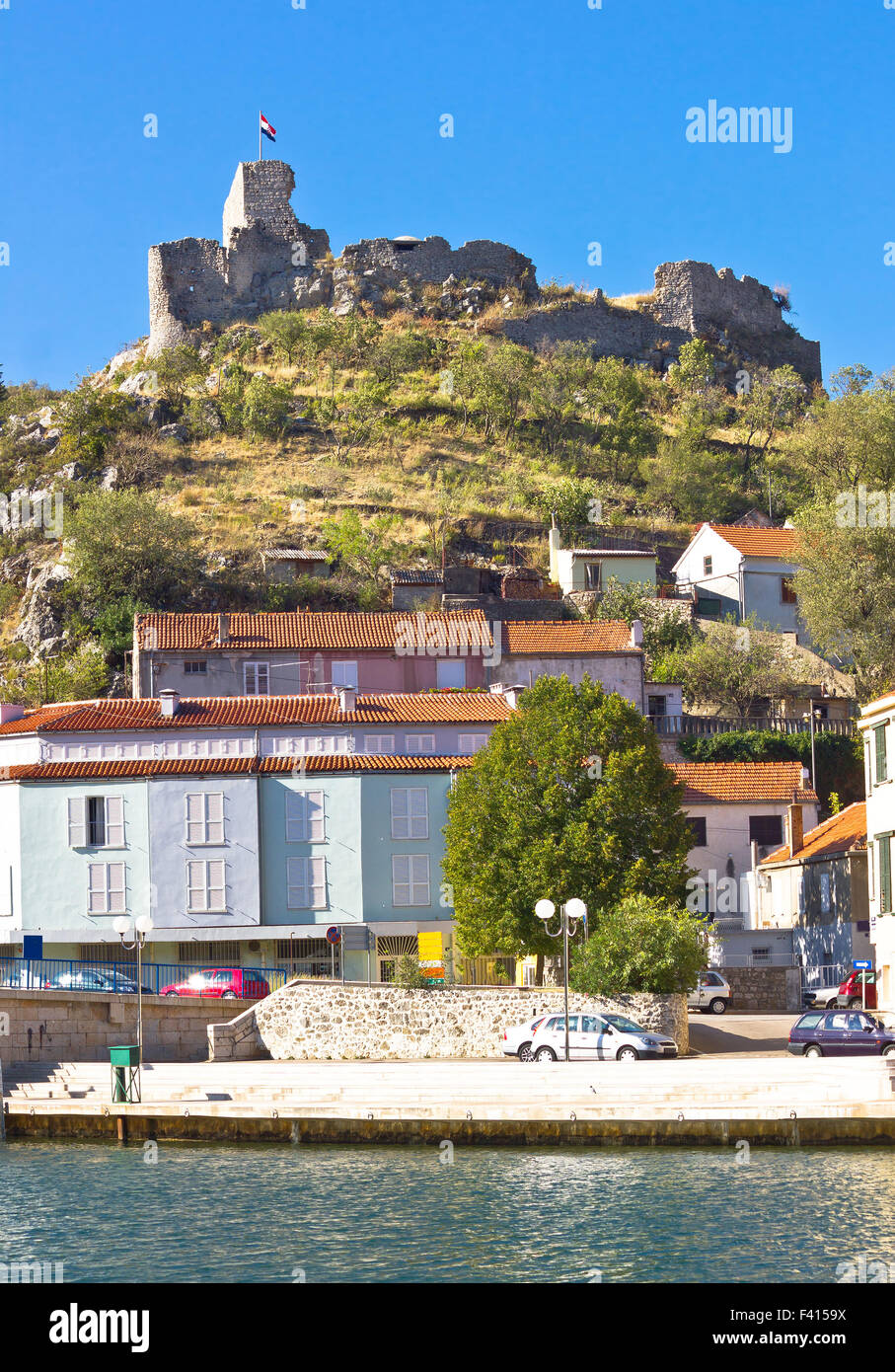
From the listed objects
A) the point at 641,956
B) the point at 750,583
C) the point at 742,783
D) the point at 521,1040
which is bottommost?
the point at 521,1040

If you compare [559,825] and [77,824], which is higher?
[77,824]

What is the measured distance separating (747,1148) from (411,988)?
11.8 m

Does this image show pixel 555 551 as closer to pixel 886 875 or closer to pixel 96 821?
pixel 96 821

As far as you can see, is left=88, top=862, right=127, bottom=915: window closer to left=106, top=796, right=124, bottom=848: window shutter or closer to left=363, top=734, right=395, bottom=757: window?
left=106, top=796, right=124, bottom=848: window shutter

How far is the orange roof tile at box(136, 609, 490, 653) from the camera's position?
2485 inches

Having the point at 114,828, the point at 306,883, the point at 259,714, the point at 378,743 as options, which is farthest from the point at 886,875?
the point at 114,828

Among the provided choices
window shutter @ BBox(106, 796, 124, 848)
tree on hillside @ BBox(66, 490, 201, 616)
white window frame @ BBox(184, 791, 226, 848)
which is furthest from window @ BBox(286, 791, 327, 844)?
tree on hillside @ BBox(66, 490, 201, 616)

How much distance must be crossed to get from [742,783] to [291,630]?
62.5ft

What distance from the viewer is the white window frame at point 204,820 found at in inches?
1885

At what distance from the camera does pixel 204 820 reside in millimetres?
48031

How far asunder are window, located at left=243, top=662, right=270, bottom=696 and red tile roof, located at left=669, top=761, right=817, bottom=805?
53.1 feet

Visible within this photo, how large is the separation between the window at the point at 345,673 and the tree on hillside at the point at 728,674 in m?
12.6

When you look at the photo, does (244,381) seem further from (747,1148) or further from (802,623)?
(747,1148)

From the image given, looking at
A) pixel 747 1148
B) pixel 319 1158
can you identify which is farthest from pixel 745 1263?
pixel 319 1158
